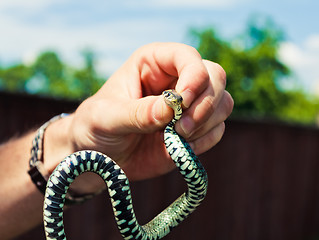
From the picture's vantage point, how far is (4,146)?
2900mm

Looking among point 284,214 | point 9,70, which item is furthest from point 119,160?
point 9,70

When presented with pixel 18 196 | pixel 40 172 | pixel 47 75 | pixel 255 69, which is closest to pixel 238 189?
pixel 18 196

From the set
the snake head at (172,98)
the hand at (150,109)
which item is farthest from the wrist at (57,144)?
the snake head at (172,98)

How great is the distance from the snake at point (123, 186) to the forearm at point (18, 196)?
100 centimetres

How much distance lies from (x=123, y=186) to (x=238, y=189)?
7807 mm

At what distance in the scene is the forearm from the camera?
2449mm

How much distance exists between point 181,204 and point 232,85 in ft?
115

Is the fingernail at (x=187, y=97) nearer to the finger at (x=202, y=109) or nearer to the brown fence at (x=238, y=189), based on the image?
the finger at (x=202, y=109)

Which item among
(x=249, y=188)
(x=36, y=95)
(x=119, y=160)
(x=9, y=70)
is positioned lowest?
(x=9, y=70)

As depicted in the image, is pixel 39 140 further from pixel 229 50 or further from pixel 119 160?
pixel 229 50

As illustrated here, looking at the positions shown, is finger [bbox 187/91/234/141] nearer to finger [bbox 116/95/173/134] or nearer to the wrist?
finger [bbox 116/95/173/134]

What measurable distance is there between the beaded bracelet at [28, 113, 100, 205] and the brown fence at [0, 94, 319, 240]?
A: 291 centimetres

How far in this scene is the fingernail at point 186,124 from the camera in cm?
179

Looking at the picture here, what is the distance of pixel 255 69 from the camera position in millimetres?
37625
